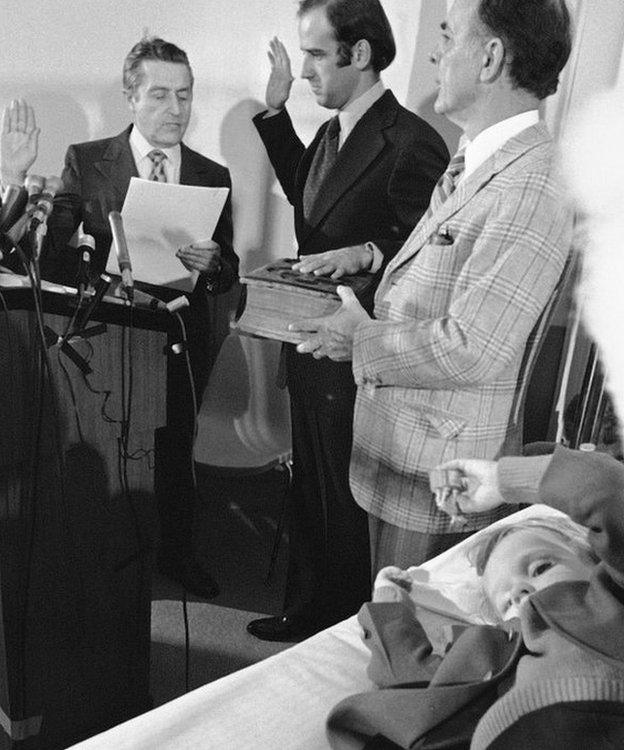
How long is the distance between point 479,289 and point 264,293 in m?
0.51

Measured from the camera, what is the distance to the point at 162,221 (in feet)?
7.68

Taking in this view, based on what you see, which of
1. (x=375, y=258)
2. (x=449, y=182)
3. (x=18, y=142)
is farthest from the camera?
(x=18, y=142)

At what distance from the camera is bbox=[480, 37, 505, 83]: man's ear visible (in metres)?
1.46

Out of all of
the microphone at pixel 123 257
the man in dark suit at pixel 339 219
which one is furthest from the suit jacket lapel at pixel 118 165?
the microphone at pixel 123 257

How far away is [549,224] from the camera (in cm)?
140

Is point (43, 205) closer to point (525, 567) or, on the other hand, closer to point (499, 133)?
point (499, 133)

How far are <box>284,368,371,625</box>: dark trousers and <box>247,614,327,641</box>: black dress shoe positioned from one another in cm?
3

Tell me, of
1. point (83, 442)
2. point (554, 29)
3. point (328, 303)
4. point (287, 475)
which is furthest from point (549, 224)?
point (287, 475)

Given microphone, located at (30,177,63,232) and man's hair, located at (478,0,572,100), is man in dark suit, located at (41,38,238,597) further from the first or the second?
man's hair, located at (478,0,572,100)

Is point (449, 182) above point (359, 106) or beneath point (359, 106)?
beneath

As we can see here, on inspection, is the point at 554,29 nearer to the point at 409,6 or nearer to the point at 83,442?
the point at 83,442

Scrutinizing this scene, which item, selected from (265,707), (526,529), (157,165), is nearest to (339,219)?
(157,165)

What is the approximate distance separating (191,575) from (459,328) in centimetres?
160

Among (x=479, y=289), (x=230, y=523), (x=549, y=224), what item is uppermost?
(x=549, y=224)
